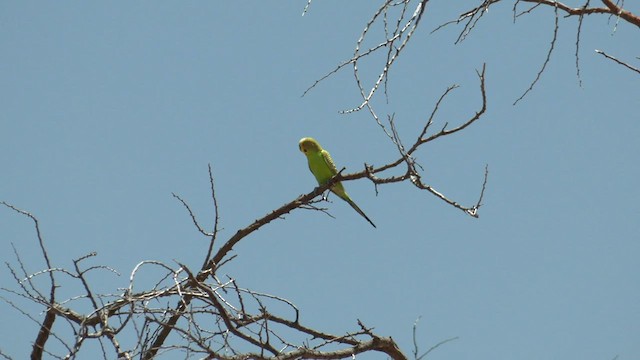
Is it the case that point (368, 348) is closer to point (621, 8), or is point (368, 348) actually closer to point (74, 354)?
point (74, 354)

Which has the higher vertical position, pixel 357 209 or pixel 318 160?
pixel 318 160

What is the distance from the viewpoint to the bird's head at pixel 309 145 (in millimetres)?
6762

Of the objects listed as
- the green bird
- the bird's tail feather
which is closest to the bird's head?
the green bird

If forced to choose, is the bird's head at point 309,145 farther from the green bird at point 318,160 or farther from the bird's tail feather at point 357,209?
the bird's tail feather at point 357,209

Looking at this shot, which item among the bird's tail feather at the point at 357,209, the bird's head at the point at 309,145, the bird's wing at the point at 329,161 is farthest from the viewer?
the bird's head at the point at 309,145

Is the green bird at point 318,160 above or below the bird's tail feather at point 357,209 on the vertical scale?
above

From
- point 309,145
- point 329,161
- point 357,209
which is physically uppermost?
point 309,145

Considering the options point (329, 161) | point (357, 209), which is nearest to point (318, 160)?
point (329, 161)

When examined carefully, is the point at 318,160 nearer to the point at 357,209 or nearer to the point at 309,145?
the point at 309,145

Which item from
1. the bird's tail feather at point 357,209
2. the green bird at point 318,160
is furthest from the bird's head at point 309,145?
the bird's tail feather at point 357,209

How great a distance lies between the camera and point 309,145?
6.79 meters

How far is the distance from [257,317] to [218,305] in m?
0.26

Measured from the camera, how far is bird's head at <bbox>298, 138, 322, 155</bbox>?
676 centimetres

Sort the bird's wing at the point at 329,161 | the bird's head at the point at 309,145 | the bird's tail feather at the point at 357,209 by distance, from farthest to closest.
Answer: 1. the bird's head at the point at 309,145
2. the bird's wing at the point at 329,161
3. the bird's tail feather at the point at 357,209
